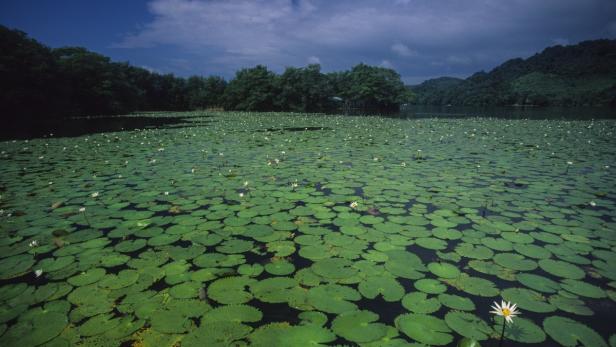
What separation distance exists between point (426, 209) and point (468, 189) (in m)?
1.35

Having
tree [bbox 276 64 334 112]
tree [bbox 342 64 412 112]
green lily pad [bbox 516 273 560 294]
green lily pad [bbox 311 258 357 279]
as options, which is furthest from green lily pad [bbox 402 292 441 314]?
tree [bbox 342 64 412 112]

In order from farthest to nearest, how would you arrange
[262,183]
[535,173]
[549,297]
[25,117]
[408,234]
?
[25,117], [535,173], [262,183], [408,234], [549,297]

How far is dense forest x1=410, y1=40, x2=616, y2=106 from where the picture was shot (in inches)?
→ 2584

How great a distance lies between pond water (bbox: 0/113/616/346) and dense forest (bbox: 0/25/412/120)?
86.1 feet

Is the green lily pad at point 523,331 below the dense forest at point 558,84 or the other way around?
below

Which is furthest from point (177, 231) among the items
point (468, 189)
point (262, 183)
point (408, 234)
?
point (468, 189)

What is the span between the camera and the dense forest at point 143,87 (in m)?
23.9

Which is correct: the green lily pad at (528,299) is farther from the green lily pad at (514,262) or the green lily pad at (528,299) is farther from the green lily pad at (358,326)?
the green lily pad at (358,326)

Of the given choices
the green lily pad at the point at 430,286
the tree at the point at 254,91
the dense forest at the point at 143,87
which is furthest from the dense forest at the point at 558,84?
the green lily pad at the point at 430,286

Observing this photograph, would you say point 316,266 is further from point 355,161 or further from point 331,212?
point 355,161

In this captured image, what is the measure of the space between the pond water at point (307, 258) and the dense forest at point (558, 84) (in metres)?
77.9

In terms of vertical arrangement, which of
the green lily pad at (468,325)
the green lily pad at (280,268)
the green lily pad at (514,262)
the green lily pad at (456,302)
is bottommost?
the green lily pad at (280,268)

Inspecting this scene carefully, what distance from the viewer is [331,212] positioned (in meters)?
3.87

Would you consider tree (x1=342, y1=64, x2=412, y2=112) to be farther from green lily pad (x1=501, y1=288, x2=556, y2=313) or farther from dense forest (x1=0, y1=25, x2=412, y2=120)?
green lily pad (x1=501, y1=288, x2=556, y2=313)
